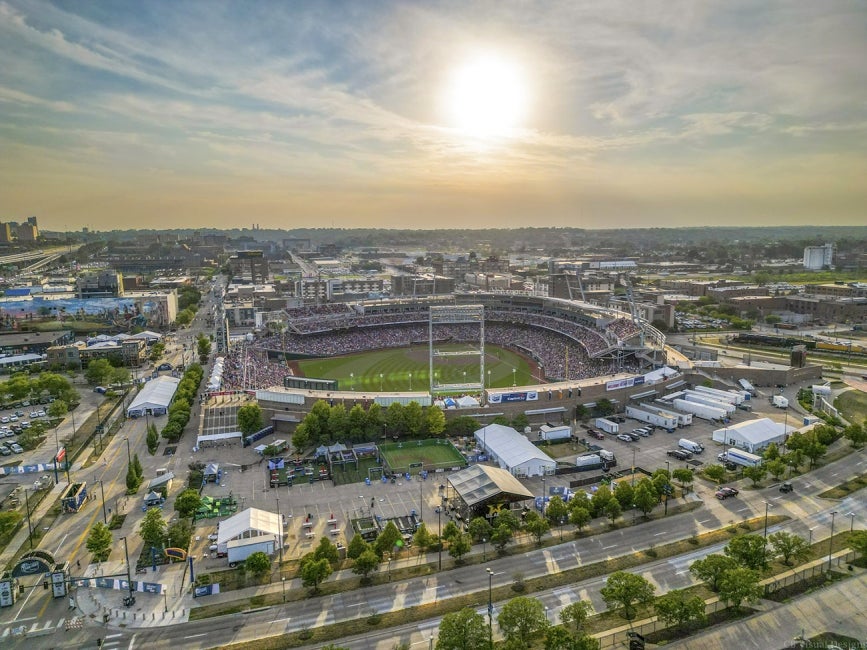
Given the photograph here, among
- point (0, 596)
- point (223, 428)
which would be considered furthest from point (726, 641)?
point (223, 428)

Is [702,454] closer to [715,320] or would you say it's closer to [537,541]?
[537,541]

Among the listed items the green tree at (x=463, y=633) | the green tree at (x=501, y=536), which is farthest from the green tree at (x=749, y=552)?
the green tree at (x=463, y=633)

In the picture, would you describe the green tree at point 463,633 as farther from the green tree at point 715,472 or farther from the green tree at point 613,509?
the green tree at point 715,472

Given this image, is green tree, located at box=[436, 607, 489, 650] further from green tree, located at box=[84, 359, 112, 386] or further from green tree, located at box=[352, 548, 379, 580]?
green tree, located at box=[84, 359, 112, 386]

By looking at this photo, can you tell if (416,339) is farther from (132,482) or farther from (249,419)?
(132,482)

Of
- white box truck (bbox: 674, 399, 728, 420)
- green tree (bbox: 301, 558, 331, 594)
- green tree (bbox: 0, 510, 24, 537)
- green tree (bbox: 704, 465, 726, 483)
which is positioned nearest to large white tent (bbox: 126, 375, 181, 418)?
green tree (bbox: 0, 510, 24, 537)

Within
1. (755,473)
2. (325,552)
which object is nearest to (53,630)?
(325,552)
